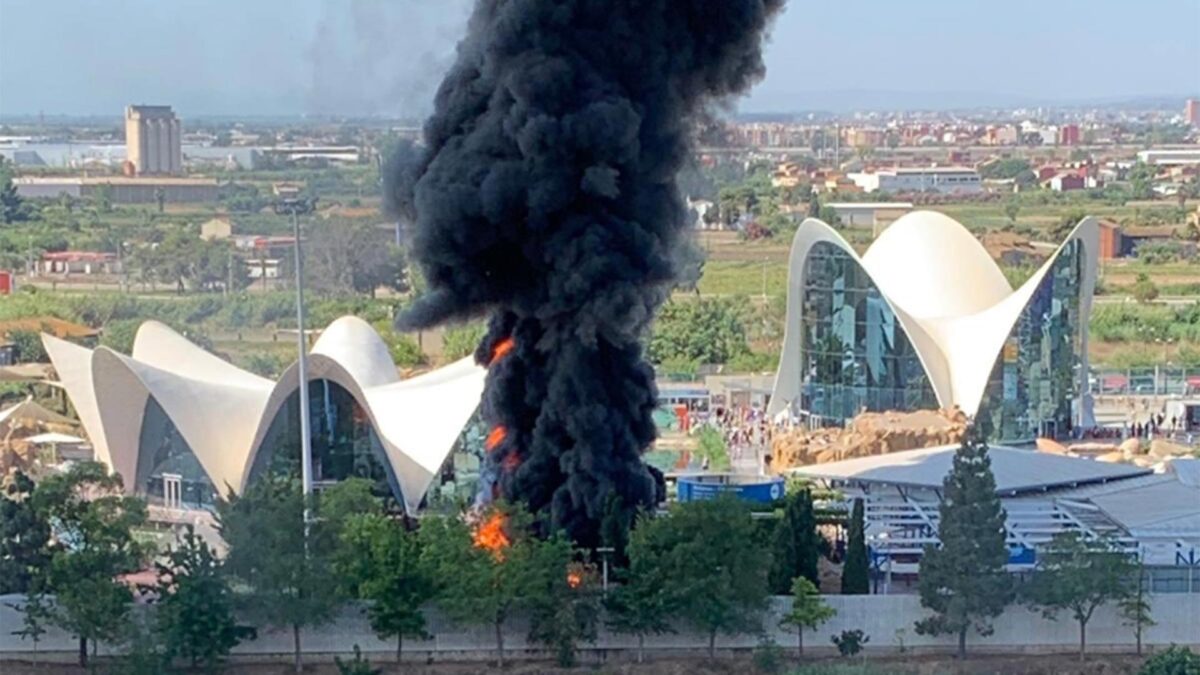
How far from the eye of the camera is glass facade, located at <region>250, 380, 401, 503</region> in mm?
32188

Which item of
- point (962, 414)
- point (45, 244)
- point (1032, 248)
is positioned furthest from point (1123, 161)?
point (962, 414)

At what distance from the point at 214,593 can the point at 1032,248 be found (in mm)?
52504

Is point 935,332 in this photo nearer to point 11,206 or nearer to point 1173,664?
point 1173,664

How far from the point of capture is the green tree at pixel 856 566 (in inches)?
988

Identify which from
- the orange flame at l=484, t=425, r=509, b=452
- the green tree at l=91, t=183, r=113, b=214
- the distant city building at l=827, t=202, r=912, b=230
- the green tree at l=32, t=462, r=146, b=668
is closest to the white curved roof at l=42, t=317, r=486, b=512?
the orange flame at l=484, t=425, r=509, b=452

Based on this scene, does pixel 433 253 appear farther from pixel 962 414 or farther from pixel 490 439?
pixel 962 414

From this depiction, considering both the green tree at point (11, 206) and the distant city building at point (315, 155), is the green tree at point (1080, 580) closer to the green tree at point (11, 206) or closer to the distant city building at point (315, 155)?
the green tree at point (11, 206)

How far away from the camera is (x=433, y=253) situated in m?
26.5

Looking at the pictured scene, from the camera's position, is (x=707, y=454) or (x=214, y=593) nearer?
(x=214, y=593)

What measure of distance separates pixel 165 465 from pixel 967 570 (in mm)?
13736

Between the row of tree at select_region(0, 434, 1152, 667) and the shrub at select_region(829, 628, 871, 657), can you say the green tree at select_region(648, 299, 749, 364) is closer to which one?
the row of tree at select_region(0, 434, 1152, 667)

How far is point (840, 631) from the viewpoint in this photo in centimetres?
2456

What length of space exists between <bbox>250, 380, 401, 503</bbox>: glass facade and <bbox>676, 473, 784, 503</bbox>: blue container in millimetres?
4470

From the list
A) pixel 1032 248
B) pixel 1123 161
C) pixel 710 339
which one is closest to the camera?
pixel 710 339
